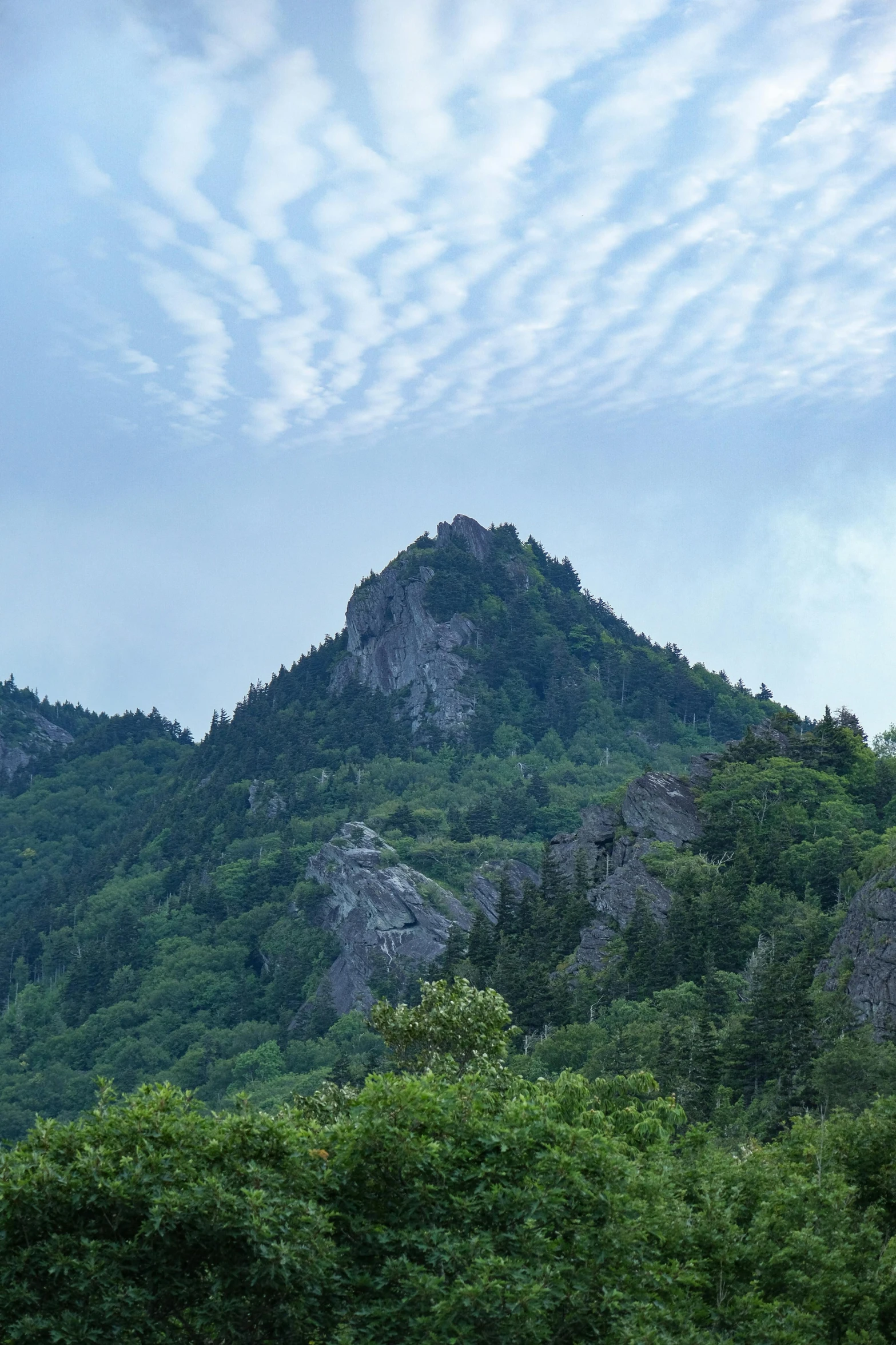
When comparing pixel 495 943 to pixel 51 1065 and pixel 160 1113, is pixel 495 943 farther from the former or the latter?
pixel 160 1113

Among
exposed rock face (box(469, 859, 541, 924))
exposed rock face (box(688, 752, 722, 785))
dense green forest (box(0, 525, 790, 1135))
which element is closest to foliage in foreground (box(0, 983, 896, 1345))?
dense green forest (box(0, 525, 790, 1135))

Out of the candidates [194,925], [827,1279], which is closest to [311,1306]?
[827,1279]

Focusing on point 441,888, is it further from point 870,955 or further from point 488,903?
point 870,955

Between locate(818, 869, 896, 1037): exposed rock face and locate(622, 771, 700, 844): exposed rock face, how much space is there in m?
26.4

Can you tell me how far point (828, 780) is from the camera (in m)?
97.4

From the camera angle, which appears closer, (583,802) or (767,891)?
(767,891)

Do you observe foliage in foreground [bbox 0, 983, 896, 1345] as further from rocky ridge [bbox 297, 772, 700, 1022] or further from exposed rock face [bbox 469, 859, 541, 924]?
exposed rock face [bbox 469, 859, 541, 924]

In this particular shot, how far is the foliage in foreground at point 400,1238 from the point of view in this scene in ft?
62.1

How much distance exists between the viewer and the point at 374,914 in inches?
4877

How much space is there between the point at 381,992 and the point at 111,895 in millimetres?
56816

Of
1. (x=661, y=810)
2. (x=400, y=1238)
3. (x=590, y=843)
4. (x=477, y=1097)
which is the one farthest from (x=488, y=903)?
(x=400, y=1238)

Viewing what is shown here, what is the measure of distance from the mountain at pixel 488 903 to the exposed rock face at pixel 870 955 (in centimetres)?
20

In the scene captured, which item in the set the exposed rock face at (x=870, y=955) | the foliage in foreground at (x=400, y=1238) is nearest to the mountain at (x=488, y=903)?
the exposed rock face at (x=870, y=955)

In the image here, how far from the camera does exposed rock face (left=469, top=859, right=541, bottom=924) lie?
126875 mm
